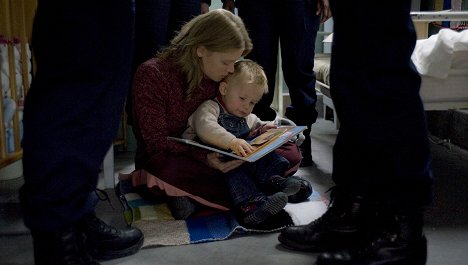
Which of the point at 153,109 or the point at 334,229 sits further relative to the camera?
the point at 153,109

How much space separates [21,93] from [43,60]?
82cm

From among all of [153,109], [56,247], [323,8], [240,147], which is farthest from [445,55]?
[56,247]

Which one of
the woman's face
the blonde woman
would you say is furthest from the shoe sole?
the woman's face

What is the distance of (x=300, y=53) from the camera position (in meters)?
1.73

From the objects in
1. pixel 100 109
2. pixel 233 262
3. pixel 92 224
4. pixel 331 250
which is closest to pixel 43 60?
pixel 100 109

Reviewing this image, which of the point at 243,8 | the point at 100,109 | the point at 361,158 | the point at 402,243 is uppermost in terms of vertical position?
the point at 243,8

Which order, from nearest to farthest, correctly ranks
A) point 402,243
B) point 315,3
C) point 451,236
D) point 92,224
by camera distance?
point 402,243, point 92,224, point 451,236, point 315,3

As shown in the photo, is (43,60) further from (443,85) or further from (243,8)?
(443,85)

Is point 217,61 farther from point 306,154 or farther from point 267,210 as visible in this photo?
point 306,154

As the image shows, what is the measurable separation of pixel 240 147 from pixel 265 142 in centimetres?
8

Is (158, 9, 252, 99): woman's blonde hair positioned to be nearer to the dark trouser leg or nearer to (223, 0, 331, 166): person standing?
(223, 0, 331, 166): person standing

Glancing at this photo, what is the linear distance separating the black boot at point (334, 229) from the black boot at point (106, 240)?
33 cm

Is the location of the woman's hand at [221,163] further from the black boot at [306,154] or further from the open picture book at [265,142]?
the black boot at [306,154]

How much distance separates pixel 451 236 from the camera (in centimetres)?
116
